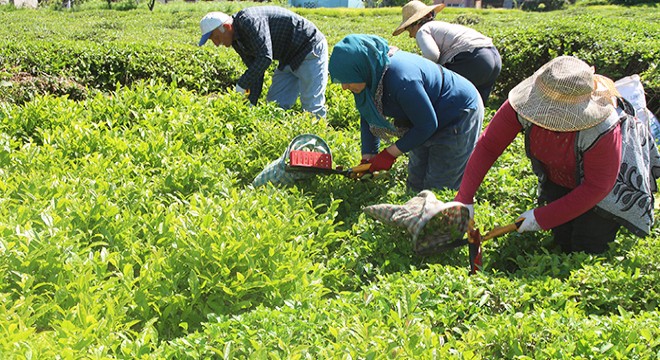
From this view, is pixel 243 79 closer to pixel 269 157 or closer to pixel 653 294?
pixel 269 157

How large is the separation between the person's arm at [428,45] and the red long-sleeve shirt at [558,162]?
1.88 metres

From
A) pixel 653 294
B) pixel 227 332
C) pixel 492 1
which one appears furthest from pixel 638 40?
pixel 492 1

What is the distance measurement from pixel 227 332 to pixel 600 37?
6974mm

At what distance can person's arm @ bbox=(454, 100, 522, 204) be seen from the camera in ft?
10.0

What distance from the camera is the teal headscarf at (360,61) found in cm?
334

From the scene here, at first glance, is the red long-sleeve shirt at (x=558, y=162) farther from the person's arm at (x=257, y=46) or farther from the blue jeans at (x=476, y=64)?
the person's arm at (x=257, y=46)

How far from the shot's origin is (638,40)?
7750mm

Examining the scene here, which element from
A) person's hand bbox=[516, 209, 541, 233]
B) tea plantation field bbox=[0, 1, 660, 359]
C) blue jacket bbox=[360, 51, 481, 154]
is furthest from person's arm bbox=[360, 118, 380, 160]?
person's hand bbox=[516, 209, 541, 233]

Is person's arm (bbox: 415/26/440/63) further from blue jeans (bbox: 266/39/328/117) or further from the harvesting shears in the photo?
the harvesting shears

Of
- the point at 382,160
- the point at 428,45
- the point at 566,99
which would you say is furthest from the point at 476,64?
the point at 566,99

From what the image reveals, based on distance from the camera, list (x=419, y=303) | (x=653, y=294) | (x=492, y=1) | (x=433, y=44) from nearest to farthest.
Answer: (x=419, y=303) → (x=653, y=294) → (x=433, y=44) → (x=492, y=1)

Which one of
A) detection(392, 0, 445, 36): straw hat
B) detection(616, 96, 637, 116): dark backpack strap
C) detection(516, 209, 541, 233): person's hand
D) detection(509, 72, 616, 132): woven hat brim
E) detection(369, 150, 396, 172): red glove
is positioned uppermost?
detection(392, 0, 445, 36): straw hat

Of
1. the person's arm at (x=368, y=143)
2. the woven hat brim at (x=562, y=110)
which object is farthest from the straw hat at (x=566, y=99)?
the person's arm at (x=368, y=143)

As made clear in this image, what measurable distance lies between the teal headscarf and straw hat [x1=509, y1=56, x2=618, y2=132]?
0.93 metres
